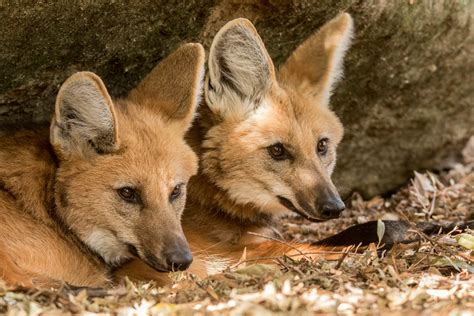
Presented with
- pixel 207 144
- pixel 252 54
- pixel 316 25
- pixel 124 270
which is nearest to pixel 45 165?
pixel 124 270

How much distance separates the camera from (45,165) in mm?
4137

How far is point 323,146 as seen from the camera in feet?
16.7

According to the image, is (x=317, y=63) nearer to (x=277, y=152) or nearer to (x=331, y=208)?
(x=277, y=152)

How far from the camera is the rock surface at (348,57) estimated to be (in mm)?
4430

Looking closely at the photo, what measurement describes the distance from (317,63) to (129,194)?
181cm

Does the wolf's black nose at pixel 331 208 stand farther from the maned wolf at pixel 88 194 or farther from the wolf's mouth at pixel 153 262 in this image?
the wolf's mouth at pixel 153 262

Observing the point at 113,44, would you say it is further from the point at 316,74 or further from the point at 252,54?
the point at 316,74

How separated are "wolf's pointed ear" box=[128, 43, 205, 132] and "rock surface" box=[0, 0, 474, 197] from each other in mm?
272

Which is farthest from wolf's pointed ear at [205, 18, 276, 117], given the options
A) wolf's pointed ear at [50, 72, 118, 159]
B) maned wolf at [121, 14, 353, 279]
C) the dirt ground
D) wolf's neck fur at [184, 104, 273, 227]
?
the dirt ground

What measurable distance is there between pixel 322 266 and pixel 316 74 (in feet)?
5.58

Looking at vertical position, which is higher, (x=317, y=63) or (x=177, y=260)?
(x=317, y=63)

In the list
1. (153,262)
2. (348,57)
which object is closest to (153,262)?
(153,262)

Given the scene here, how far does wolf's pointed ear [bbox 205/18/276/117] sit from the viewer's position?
471 centimetres

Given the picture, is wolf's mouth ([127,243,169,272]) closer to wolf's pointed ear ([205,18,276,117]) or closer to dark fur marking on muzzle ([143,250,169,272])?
dark fur marking on muzzle ([143,250,169,272])
